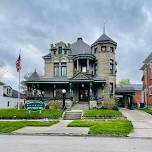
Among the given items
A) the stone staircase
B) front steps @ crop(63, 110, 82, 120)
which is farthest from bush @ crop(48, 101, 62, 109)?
front steps @ crop(63, 110, 82, 120)

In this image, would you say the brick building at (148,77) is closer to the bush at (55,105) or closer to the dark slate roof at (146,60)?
the dark slate roof at (146,60)

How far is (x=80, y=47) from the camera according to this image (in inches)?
1914

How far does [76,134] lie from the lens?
57.3 feet

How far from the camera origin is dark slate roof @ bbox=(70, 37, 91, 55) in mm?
47116

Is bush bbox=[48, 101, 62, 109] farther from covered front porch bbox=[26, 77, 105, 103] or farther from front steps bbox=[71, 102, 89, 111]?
covered front porch bbox=[26, 77, 105, 103]

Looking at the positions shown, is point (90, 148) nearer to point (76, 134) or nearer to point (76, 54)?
point (76, 134)

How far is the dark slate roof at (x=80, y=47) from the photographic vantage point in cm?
4712

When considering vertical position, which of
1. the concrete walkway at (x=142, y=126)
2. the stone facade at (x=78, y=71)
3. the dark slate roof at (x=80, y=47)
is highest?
the dark slate roof at (x=80, y=47)

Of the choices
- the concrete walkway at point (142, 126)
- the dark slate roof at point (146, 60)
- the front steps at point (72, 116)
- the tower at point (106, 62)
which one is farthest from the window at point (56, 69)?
the concrete walkway at point (142, 126)

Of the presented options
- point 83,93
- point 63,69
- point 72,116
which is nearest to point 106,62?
point 83,93

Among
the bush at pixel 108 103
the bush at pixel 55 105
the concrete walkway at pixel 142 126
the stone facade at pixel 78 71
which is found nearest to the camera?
the concrete walkway at pixel 142 126

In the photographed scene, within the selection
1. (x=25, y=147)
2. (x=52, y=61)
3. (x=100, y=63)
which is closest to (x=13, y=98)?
(x=52, y=61)

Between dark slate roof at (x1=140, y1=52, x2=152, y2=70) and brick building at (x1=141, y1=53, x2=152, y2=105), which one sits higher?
dark slate roof at (x1=140, y1=52, x2=152, y2=70)

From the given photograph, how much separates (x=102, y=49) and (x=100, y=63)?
2.02 meters
